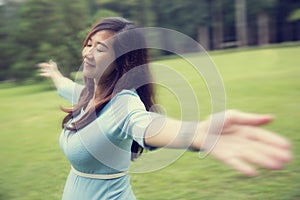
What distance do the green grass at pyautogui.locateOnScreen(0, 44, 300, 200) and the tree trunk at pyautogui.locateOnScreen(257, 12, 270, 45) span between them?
10.8 ft

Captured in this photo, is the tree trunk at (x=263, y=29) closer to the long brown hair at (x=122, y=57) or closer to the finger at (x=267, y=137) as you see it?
the long brown hair at (x=122, y=57)

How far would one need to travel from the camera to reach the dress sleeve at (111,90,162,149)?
894 millimetres

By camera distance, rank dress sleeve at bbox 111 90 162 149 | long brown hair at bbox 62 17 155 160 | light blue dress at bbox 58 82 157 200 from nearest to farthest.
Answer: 1. dress sleeve at bbox 111 90 162 149
2. light blue dress at bbox 58 82 157 200
3. long brown hair at bbox 62 17 155 160

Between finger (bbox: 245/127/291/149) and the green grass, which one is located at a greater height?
finger (bbox: 245/127/291/149)

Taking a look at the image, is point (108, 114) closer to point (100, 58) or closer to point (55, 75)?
point (100, 58)

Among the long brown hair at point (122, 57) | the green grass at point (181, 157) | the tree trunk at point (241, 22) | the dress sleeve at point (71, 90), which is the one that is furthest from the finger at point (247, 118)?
the tree trunk at point (241, 22)

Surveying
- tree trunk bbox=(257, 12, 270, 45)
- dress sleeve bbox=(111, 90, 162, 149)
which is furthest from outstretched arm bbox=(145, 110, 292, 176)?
tree trunk bbox=(257, 12, 270, 45)

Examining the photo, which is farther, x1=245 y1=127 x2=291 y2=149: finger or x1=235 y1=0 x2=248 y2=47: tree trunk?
x1=235 y1=0 x2=248 y2=47: tree trunk

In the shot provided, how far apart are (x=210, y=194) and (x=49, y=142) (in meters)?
2.24

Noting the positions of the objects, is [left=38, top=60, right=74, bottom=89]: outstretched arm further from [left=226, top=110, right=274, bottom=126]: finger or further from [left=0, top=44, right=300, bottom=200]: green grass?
[left=226, top=110, right=274, bottom=126]: finger

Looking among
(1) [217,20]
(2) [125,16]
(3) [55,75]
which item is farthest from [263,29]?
(3) [55,75]

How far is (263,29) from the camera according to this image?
11.6m

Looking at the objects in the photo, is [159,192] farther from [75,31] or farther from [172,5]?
[172,5]

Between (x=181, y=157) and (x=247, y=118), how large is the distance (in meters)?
2.82
